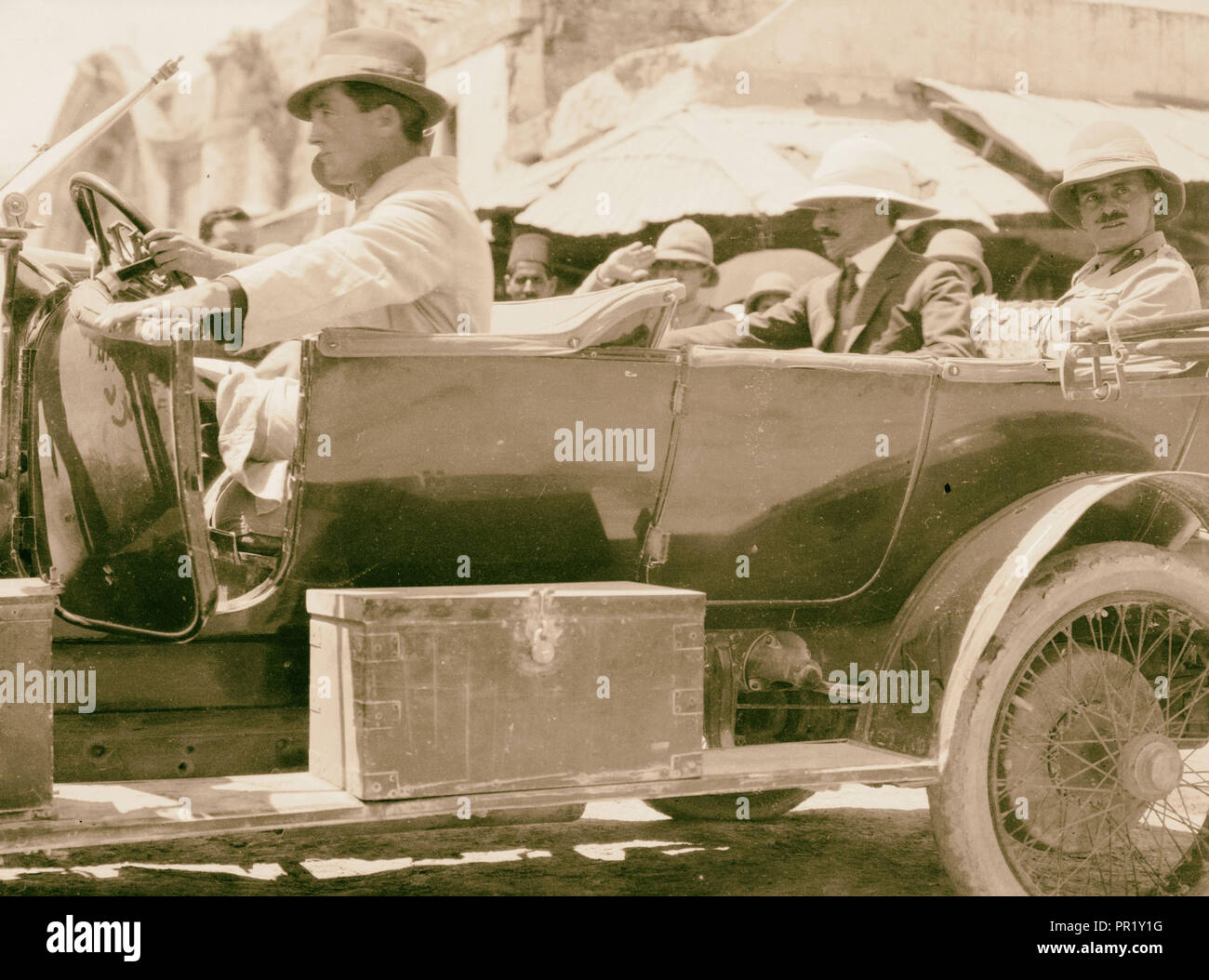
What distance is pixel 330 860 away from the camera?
3.73 meters

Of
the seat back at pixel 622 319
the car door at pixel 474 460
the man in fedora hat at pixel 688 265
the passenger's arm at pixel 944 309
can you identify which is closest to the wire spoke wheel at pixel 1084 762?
the passenger's arm at pixel 944 309

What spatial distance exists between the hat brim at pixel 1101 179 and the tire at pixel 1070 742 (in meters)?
0.90

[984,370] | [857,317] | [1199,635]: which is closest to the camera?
[984,370]

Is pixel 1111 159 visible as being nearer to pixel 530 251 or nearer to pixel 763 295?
pixel 763 295

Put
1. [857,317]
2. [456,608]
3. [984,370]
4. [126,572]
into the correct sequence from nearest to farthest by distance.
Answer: [456,608] → [126,572] → [984,370] → [857,317]

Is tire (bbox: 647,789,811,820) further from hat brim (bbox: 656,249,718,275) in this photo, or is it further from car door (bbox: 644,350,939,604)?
hat brim (bbox: 656,249,718,275)

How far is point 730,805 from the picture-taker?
157 inches

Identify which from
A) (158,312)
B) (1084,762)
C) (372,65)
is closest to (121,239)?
(158,312)

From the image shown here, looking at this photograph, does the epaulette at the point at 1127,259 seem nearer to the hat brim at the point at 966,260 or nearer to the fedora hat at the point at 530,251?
the hat brim at the point at 966,260

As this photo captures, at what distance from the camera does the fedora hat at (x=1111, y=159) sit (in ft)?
11.3

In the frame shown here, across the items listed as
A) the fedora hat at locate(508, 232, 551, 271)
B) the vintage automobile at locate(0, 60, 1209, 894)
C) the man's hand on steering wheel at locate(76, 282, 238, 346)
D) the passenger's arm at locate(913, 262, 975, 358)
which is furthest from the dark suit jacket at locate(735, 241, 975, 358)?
the fedora hat at locate(508, 232, 551, 271)
